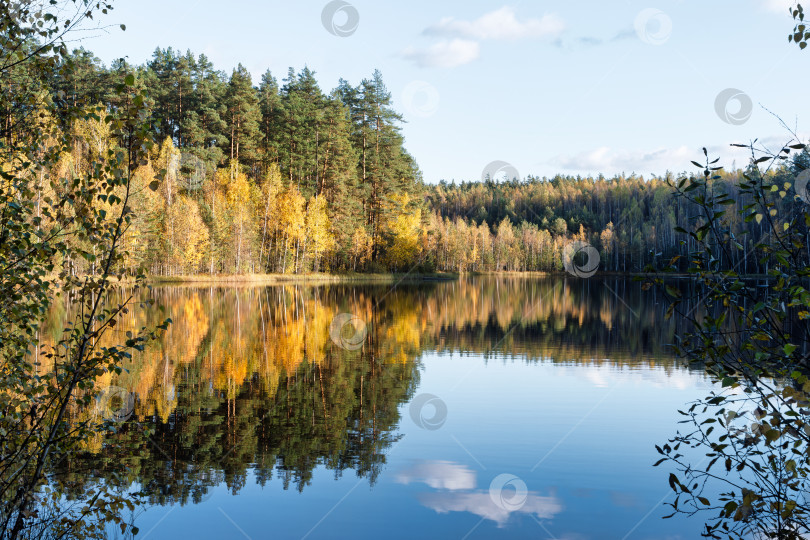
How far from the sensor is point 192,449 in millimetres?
10008

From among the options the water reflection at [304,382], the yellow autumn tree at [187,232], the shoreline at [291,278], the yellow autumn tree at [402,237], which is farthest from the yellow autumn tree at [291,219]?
the water reflection at [304,382]

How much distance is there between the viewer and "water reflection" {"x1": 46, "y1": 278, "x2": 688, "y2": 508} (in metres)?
8.98

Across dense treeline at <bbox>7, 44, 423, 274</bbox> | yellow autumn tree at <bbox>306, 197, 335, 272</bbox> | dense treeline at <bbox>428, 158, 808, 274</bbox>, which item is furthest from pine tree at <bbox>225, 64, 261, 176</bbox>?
dense treeline at <bbox>428, 158, 808, 274</bbox>

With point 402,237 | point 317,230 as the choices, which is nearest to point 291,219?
point 317,230

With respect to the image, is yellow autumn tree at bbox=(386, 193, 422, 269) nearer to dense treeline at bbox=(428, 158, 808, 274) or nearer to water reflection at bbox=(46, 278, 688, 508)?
dense treeline at bbox=(428, 158, 808, 274)

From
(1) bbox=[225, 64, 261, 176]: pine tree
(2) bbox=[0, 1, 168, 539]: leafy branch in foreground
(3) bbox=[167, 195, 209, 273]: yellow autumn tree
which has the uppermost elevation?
(1) bbox=[225, 64, 261, 176]: pine tree

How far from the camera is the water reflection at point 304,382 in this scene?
8984mm

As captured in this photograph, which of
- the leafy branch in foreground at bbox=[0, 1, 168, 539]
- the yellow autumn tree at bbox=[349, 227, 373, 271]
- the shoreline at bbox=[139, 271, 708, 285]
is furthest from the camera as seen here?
the yellow autumn tree at bbox=[349, 227, 373, 271]

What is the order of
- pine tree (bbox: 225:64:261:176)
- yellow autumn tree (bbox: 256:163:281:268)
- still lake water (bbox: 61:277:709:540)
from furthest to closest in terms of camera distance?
pine tree (bbox: 225:64:261:176), yellow autumn tree (bbox: 256:163:281:268), still lake water (bbox: 61:277:709:540)

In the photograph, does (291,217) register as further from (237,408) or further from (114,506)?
(114,506)

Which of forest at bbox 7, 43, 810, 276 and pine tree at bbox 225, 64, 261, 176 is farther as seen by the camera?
pine tree at bbox 225, 64, 261, 176

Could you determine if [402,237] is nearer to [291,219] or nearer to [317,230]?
[317,230]

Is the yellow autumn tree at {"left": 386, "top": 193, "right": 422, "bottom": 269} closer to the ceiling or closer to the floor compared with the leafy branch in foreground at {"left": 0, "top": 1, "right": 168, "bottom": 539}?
closer to the ceiling

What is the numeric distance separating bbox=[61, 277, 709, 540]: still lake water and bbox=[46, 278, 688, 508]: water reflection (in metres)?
0.05
